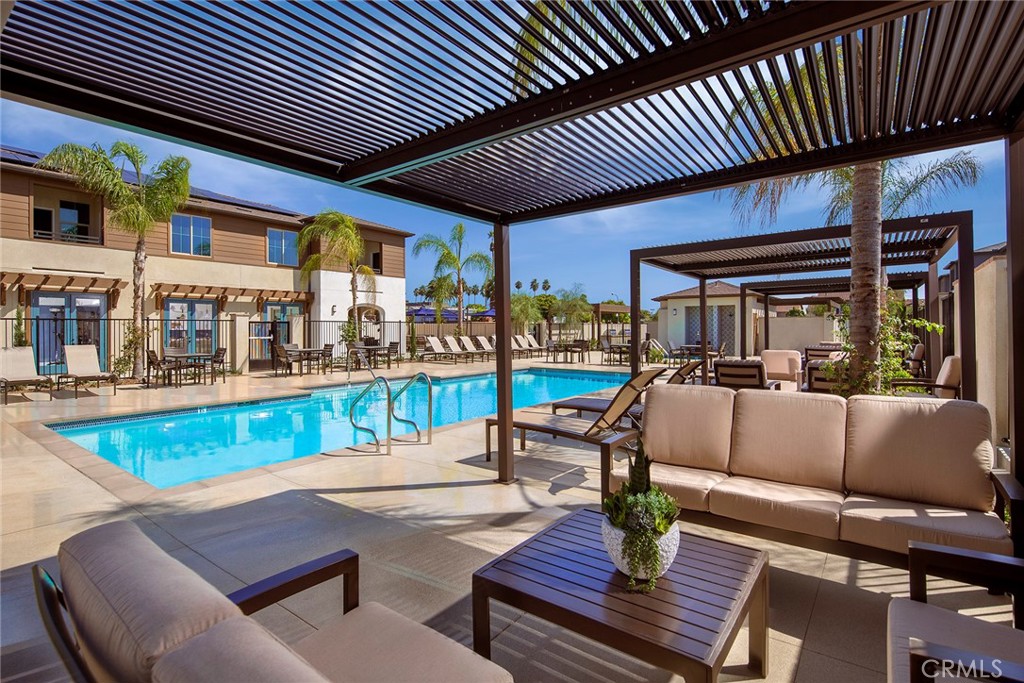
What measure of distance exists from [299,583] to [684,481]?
8.04ft

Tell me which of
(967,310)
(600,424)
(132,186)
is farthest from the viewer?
(132,186)

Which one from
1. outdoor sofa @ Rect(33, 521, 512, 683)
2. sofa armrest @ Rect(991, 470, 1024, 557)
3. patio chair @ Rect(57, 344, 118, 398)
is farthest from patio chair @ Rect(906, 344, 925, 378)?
patio chair @ Rect(57, 344, 118, 398)

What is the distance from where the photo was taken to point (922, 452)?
3.02 m

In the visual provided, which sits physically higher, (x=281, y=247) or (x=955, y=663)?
(x=281, y=247)

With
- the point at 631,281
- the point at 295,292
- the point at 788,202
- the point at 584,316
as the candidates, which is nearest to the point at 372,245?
the point at 295,292

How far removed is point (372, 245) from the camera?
20.5 m

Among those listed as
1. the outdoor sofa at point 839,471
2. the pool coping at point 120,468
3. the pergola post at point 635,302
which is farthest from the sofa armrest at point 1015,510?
the pergola post at point 635,302

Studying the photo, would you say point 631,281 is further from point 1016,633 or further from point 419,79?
point 1016,633

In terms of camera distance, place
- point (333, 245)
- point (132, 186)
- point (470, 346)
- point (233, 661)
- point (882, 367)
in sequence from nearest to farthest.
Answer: point (233, 661) < point (882, 367) < point (132, 186) < point (333, 245) < point (470, 346)

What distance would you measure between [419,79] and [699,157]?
2026 mm

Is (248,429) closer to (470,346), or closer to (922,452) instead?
(922,452)

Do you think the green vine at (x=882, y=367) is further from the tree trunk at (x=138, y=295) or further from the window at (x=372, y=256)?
the window at (x=372, y=256)

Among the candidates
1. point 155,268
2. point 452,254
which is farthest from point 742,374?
point 155,268

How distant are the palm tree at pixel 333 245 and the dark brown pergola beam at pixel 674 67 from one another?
14420 mm
